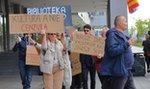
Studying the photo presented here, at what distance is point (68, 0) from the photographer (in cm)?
2794

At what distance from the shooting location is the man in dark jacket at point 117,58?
282 inches

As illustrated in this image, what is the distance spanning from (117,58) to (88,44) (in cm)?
285

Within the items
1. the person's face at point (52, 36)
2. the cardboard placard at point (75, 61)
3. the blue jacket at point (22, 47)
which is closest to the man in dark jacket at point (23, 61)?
the blue jacket at point (22, 47)

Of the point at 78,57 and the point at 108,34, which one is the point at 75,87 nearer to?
the point at 78,57

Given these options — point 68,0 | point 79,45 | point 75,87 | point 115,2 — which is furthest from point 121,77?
point 68,0

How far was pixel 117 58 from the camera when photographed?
723cm

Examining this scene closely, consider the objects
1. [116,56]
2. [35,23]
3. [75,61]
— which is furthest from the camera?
[75,61]

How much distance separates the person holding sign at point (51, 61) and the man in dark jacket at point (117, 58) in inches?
78.5

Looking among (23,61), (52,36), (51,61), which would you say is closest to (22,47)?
(23,61)

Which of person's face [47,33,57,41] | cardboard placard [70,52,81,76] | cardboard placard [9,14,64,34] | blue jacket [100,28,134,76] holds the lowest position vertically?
cardboard placard [70,52,81,76]

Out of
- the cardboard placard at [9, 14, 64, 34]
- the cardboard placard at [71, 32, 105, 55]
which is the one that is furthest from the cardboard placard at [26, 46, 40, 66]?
the cardboard placard at [9, 14, 64, 34]

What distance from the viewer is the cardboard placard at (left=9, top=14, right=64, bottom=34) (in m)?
9.75

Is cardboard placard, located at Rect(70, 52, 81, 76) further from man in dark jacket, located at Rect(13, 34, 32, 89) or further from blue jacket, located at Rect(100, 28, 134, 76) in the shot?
blue jacket, located at Rect(100, 28, 134, 76)

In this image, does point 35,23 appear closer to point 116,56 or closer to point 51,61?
point 51,61
